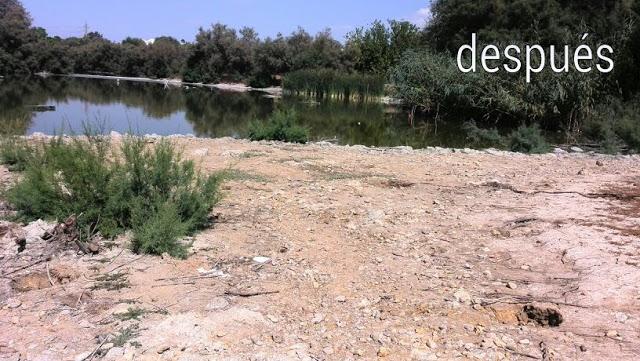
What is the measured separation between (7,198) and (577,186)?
662 centimetres

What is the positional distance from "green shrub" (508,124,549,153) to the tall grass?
1046 inches

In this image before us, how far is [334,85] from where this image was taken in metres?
42.7

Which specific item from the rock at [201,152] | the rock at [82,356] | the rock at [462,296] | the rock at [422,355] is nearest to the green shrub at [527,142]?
the rock at [201,152]

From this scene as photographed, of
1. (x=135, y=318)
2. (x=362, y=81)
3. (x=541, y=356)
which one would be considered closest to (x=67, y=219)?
(x=135, y=318)

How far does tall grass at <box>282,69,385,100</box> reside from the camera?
40344 mm

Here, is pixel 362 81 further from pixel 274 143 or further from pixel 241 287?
pixel 241 287

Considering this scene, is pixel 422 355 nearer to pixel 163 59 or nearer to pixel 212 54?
pixel 212 54

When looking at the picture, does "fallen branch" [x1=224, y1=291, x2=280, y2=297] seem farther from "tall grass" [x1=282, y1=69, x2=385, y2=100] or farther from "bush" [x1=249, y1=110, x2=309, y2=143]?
"tall grass" [x1=282, y1=69, x2=385, y2=100]

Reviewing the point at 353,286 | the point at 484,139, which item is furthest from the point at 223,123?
the point at 353,286

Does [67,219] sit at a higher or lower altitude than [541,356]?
higher

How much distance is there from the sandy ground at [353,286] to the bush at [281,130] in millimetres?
6300

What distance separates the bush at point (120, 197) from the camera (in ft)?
15.0

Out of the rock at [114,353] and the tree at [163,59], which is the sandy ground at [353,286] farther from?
the tree at [163,59]

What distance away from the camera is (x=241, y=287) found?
3.97m
